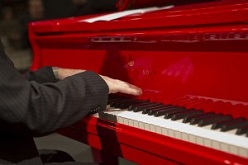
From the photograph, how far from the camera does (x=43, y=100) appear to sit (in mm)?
1062

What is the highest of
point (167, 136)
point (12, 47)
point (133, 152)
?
point (167, 136)

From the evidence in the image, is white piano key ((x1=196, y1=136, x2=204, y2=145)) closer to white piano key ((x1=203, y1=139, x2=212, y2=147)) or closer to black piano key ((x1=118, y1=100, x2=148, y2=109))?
white piano key ((x1=203, y1=139, x2=212, y2=147))

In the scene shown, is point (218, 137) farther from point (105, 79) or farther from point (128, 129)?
point (105, 79)

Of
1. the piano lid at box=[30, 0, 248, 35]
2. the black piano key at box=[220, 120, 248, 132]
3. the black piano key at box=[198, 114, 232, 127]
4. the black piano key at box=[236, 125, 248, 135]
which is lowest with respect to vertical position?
the black piano key at box=[198, 114, 232, 127]

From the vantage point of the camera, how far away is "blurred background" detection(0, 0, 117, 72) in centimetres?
525

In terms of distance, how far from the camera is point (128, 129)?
4.11 ft

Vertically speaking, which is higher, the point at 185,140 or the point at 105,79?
the point at 105,79

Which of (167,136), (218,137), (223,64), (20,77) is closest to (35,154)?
(20,77)

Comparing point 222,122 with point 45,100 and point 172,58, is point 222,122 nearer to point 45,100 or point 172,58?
point 172,58

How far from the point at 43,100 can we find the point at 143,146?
36 centimetres

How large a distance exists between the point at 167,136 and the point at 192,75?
315 mm

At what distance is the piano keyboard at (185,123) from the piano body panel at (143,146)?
0.02 m

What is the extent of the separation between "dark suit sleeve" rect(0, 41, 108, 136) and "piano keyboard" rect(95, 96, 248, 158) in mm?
149

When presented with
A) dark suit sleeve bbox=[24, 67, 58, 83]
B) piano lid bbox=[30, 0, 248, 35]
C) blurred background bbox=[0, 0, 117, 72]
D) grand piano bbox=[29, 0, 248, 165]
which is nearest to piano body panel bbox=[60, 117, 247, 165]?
grand piano bbox=[29, 0, 248, 165]
